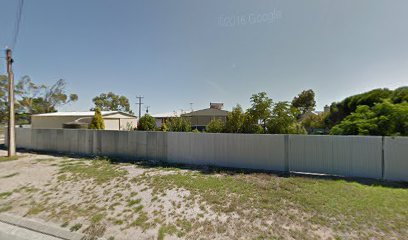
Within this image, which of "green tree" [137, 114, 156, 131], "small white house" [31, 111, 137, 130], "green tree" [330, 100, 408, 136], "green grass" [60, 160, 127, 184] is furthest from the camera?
"small white house" [31, 111, 137, 130]

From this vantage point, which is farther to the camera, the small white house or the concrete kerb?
the small white house

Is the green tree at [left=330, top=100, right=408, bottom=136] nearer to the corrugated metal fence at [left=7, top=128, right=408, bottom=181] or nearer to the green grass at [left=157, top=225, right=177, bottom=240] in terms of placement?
the corrugated metal fence at [left=7, top=128, right=408, bottom=181]

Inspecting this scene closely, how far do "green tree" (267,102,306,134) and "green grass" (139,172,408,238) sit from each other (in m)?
2.54

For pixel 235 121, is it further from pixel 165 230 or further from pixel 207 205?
pixel 165 230

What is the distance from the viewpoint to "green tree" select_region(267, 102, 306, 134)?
848cm

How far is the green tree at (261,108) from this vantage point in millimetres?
8797

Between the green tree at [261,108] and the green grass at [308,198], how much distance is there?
2.93 metres

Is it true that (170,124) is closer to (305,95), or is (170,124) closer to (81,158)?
(81,158)

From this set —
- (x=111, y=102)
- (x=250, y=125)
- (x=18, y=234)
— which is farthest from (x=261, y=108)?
(x=111, y=102)

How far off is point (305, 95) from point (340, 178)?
1317 inches

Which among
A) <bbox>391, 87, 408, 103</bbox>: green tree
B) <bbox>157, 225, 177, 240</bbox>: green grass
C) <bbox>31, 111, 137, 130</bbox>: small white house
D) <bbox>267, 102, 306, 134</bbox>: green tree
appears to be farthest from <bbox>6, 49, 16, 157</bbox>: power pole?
<bbox>391, 87, 408, 103</bbox>: green tree

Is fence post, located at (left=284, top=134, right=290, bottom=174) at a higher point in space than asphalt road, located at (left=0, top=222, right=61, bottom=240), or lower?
higher

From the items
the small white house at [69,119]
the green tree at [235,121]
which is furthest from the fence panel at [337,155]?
the small white house at [69,119]

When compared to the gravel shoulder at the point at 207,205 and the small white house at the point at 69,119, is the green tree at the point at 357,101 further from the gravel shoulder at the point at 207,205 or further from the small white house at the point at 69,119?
the small white house at the point at 69,119
